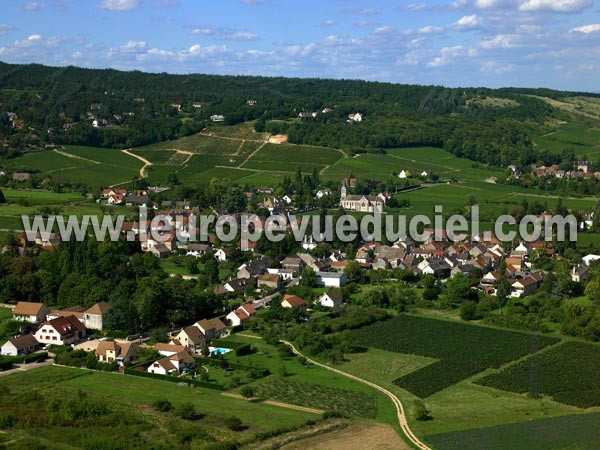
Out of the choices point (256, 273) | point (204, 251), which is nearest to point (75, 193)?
point (204, 251)

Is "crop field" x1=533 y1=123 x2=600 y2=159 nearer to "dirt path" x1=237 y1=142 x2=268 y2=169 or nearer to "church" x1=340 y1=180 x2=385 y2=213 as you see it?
"dirt path" x1=237 y1=142 x2=268 y2=169

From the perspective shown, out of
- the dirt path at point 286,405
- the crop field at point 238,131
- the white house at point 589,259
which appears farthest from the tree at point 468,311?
the crop field at point 238,131

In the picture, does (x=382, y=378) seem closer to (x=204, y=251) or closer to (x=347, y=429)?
(x=347, y=429)

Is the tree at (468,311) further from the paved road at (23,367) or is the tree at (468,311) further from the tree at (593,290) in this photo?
the paved road at (23,367)

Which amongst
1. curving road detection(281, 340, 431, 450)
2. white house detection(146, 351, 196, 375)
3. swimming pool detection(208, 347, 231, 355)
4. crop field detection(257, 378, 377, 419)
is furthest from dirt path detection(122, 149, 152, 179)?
crop field detection(257, 378, 377, 419)

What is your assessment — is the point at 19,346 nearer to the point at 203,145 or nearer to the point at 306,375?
the point at 306,375

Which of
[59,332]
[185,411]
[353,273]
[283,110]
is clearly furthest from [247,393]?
[283,110]
